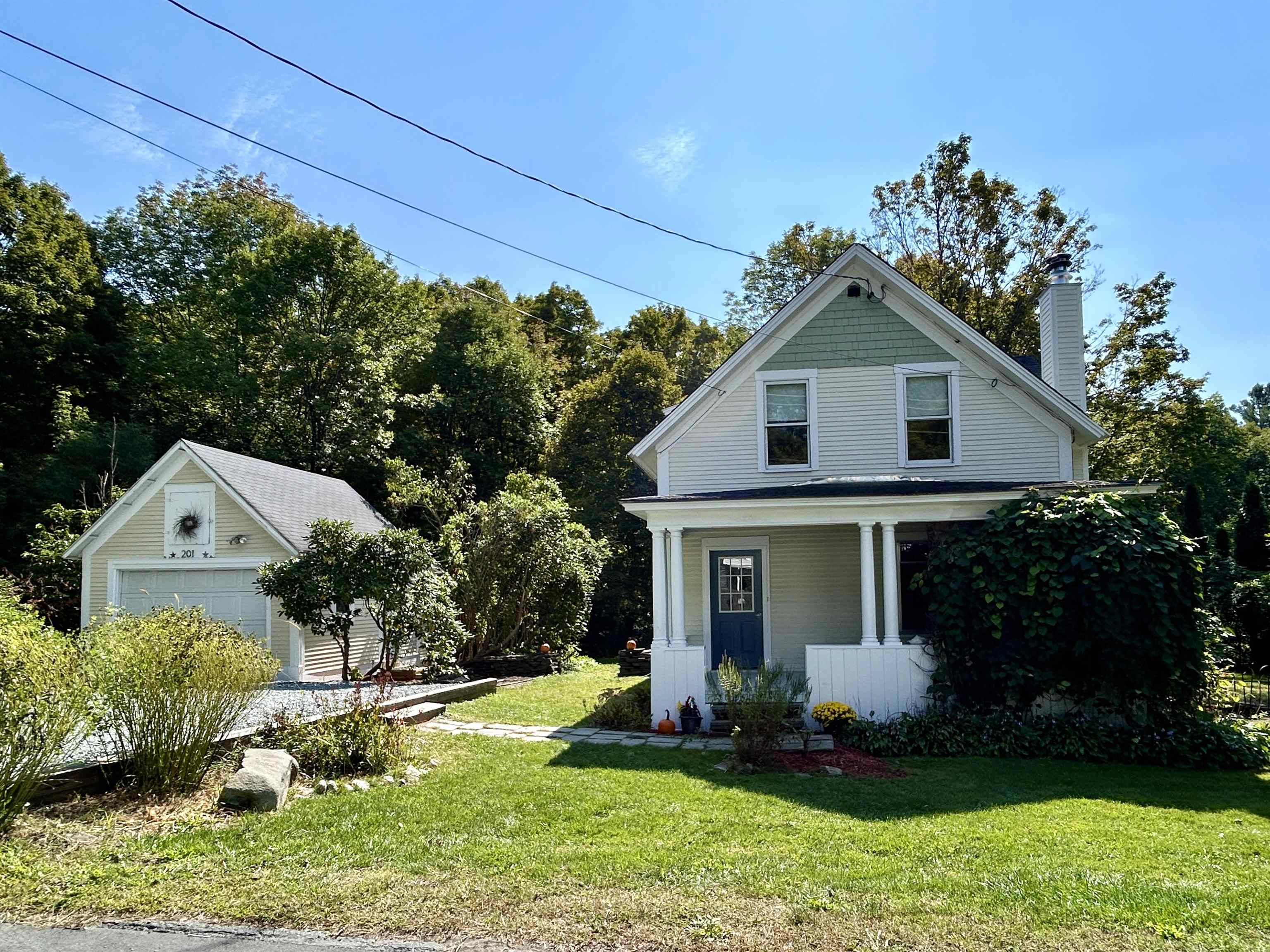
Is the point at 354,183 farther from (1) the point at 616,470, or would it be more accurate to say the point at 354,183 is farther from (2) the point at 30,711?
(1) the point at 616,470

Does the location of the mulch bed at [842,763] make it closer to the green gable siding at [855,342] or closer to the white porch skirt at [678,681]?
the white porch skirt at [678,681]

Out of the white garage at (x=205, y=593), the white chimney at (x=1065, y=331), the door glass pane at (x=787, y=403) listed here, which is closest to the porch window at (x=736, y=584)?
the door glass pane at (x=787, y=403)

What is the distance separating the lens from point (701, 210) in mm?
11312

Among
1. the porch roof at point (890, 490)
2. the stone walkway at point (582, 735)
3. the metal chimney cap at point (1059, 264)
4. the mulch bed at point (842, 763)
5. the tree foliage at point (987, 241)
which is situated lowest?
the stone walkway at point (582, 735)

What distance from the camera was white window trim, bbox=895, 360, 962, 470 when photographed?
12898mm

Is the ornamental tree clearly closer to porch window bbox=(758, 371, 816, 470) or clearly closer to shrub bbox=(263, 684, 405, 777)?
shrub bbox=(263, 684, 405, 777)

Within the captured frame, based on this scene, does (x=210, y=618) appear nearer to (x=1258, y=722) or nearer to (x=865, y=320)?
(x=865, y=320)

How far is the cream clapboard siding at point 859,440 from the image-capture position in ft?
41.9

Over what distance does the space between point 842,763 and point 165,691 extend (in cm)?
663

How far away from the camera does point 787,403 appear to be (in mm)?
13383

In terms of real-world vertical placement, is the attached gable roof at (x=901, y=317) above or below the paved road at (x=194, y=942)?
above

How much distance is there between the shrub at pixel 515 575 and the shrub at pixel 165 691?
10618 mm

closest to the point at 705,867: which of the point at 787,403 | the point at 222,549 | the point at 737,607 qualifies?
the point at 737,607

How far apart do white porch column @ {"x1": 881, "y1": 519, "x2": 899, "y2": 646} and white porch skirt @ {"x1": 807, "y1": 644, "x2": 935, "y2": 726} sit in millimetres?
267
